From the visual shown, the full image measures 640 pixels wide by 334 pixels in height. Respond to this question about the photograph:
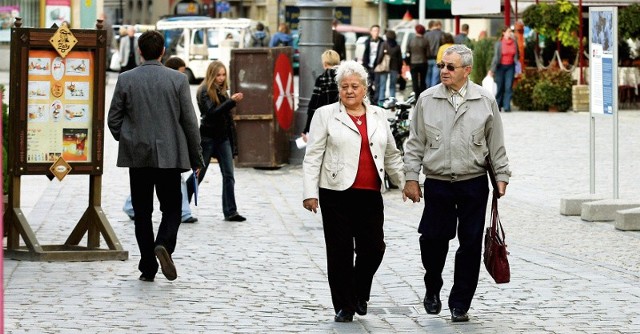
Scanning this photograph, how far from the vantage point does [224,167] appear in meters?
13.8

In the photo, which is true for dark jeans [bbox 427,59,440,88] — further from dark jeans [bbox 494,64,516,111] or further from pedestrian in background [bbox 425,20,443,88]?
dark jeans [bbox 494,64,516,111]

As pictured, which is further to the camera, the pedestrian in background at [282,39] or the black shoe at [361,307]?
the pedestrian in background at [282,39]

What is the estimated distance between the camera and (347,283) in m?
8.52

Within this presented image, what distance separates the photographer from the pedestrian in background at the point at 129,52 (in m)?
40.6

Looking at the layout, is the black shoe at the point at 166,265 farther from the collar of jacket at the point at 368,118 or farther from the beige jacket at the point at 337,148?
the collar of jacket at the point at 368,118

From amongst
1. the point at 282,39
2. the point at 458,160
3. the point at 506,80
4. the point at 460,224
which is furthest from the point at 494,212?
the point at 282,39

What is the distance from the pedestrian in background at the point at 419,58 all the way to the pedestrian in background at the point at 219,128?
1740 centimetres

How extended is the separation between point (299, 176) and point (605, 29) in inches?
207

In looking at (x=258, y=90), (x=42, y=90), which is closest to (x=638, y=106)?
(x=258, y=90)

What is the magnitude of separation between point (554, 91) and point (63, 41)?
19755 millimetres

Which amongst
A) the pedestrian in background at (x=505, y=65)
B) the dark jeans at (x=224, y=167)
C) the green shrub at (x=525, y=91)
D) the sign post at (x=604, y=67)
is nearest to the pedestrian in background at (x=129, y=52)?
the green shrub at (x=525, y=91)

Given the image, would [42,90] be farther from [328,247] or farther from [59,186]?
[59,186]

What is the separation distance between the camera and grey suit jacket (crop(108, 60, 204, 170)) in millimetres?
9945

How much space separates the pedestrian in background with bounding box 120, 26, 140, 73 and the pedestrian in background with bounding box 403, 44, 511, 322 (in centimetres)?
3172
